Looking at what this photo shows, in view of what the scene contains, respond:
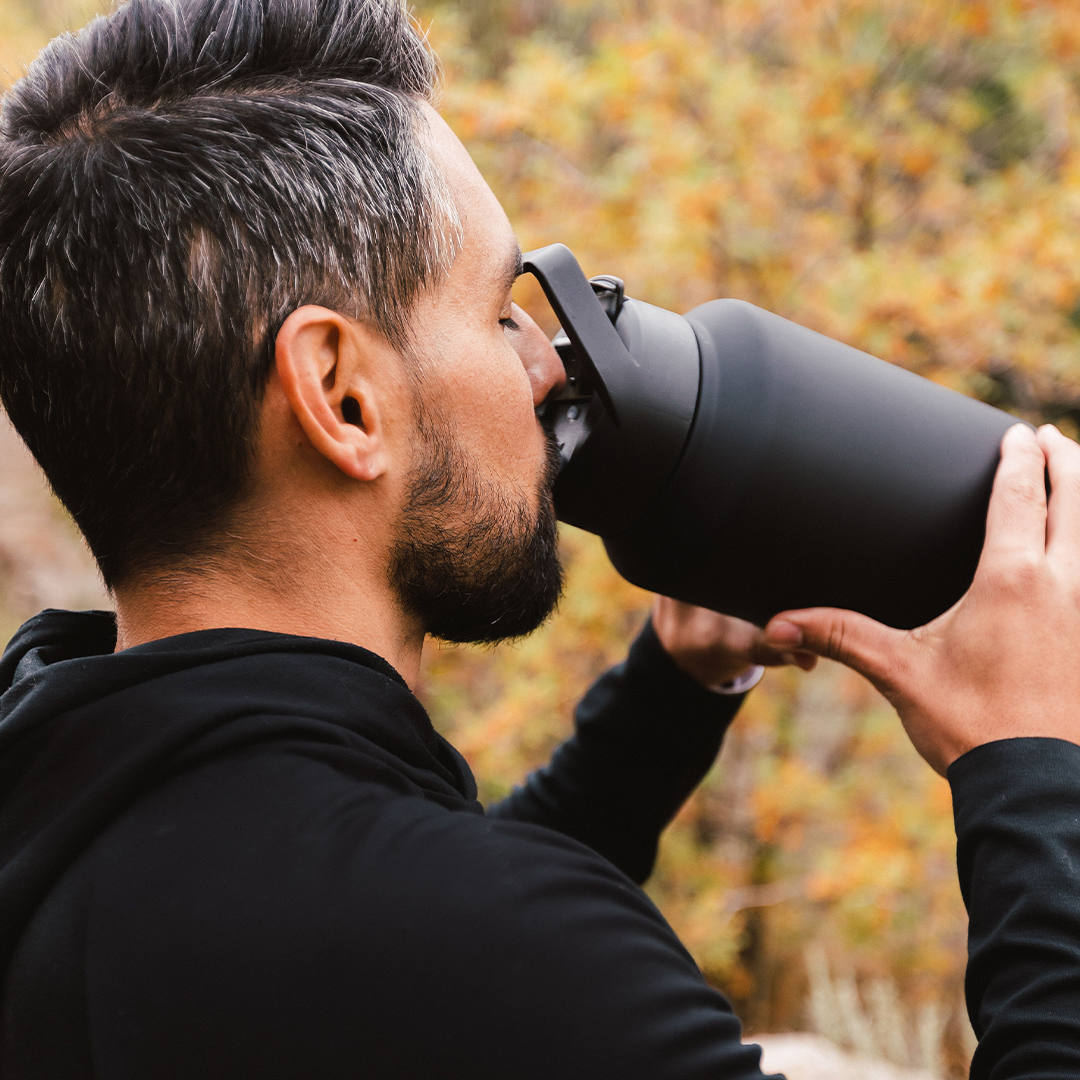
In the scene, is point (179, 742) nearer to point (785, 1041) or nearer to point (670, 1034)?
point (670, 1034)

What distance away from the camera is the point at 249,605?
1.15 metres

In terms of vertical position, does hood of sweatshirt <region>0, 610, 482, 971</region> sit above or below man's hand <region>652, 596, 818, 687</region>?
above

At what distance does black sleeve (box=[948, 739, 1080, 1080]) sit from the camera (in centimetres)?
97

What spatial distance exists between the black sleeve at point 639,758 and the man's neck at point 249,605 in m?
0.72

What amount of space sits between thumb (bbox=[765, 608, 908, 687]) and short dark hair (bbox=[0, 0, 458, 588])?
62cm

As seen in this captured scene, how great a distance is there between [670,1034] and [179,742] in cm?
48

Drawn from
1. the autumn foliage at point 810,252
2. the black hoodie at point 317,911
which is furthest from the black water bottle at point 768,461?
the autumn foliage at point 810,252

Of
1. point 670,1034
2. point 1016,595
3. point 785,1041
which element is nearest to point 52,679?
point 670,1034

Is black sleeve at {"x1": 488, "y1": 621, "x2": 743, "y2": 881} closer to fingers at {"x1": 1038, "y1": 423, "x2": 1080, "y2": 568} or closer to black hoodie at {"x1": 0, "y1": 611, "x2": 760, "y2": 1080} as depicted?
→ fingers at {"x1": 1038, "y1": 423, "x2": 1080, "y2": 568}

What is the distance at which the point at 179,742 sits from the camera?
3.03 feet

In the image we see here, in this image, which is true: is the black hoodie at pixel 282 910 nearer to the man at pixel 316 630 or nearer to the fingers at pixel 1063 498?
the man at pixel 316 630

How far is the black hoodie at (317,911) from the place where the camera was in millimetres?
817

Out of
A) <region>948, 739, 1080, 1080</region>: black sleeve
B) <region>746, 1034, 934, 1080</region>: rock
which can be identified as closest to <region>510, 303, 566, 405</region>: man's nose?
<region>948, 739, 1080, 1080</region>: black sleeve

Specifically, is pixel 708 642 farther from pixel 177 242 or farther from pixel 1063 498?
pixel 177 242
